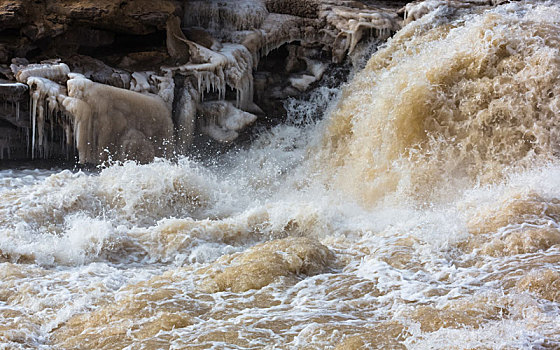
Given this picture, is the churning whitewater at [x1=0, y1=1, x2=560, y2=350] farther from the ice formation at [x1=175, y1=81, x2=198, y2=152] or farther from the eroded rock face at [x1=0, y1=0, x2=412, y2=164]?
the eroded rock face at [x1=0, y1=0, x2=412, y2=164]

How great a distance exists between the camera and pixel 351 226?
6.54 meters

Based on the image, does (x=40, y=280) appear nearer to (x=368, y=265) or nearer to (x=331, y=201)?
(x=368, y=265)

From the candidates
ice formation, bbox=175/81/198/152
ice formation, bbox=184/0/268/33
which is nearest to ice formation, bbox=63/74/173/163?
ice formation, bbox=175/81/198/152

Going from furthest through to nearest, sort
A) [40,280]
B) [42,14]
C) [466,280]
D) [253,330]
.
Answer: [42,14], [40,280], [466,280], [253,330]

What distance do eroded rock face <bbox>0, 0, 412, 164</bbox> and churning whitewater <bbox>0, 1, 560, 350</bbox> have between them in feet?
2.36

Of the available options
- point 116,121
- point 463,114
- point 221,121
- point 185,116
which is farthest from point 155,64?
point 463,114

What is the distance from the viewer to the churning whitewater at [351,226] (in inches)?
159

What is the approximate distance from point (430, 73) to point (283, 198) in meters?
2.55

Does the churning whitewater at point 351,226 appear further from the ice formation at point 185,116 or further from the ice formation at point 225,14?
the ice formation at point 225,14

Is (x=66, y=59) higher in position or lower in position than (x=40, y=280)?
higher

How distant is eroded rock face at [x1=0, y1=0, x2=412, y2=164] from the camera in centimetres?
842

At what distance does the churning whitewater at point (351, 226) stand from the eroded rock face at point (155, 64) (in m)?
0.72

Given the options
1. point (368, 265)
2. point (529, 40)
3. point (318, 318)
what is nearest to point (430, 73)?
point (529, 40)

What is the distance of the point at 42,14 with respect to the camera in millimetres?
9102
